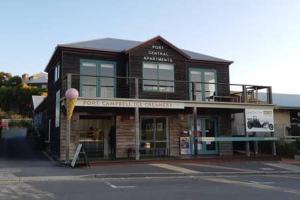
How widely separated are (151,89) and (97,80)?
9.89 feet

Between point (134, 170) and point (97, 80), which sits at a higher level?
point (97, 80)

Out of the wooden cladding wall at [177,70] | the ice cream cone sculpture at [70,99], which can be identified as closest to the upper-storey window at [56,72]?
the wooden cladding wall at [177,70]

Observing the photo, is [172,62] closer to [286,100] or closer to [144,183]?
[144,183]

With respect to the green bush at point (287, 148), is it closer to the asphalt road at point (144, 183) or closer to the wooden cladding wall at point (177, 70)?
the asphalt road at point (144, 183)

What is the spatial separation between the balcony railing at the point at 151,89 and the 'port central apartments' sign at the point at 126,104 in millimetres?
500

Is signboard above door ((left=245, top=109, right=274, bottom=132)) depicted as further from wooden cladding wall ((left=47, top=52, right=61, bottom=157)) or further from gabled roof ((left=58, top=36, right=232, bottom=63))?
wooden cladding wall ((left=47, top=52, right=61, bottom=157))

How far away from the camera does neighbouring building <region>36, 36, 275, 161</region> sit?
66.8 ft

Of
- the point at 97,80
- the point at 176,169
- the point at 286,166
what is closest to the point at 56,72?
the point at 97,80

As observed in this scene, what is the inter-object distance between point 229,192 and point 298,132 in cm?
1751

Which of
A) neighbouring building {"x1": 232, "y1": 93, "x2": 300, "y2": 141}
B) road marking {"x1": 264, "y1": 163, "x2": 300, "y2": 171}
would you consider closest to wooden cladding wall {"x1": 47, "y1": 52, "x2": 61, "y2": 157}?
road marking {"x1": 264, "y1": 163, "x2": 300, "y2": 171}

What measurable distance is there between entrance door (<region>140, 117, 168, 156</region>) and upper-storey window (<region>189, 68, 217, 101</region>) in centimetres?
261

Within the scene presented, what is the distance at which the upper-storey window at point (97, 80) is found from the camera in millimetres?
20625

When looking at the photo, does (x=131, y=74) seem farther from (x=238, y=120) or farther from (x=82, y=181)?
(x=238, y=120)

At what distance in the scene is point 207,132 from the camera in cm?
2359
